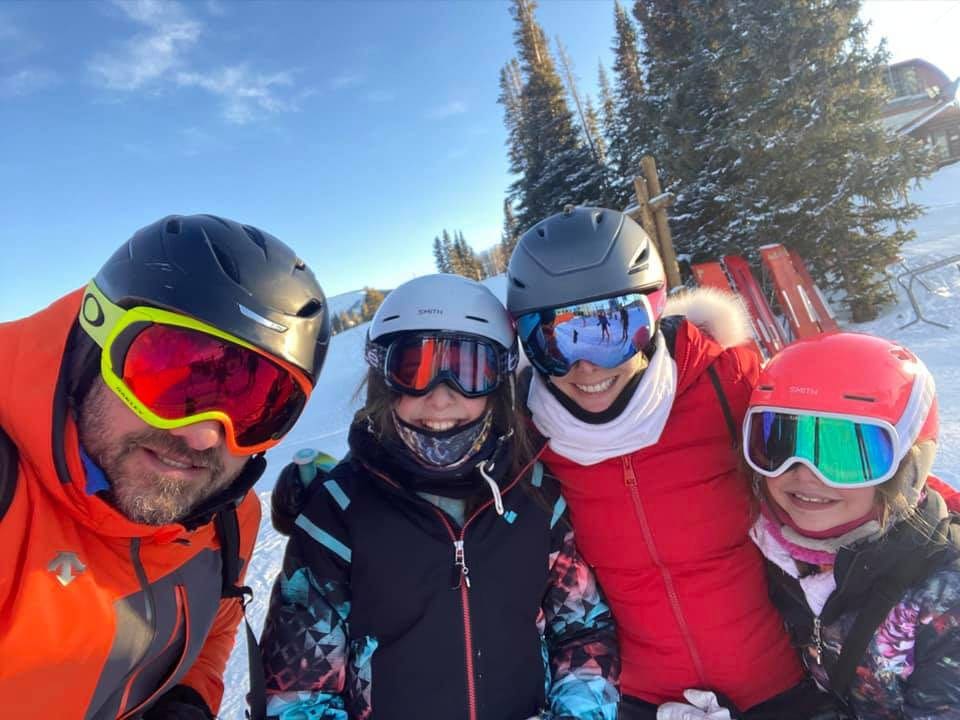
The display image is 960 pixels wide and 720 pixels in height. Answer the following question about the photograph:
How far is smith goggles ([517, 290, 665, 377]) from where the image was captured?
2389 millimetres

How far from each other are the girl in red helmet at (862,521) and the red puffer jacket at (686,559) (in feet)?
0.62

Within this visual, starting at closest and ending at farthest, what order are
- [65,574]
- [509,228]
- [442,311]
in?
[65,574]
[442,311]
[509,228]

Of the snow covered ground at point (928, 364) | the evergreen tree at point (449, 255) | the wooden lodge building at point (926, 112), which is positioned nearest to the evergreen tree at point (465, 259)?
the evergreen tree at point (449, 255)

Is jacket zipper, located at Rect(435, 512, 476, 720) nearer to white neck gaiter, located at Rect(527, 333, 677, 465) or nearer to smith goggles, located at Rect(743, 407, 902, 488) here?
white neck gaiter, located at Rect(527, 333, 677, 465)

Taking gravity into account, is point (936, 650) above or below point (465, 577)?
below

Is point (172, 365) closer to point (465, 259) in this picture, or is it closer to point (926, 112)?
point (926, 112)

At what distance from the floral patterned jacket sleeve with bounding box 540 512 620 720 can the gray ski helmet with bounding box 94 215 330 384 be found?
4.63 feet

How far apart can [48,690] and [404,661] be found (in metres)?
1.12

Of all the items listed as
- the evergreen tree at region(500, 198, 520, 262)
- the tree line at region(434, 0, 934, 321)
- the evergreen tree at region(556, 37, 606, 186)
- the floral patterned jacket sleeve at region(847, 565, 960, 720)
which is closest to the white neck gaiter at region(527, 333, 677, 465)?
the floral patterned jacket sleeve at region(847, 565, 960, 720)

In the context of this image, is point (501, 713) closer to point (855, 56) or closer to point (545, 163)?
point (855, 56)

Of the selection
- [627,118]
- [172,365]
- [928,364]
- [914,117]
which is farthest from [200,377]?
[914,117]

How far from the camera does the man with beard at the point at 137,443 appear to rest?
1.57 m

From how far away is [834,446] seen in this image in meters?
1.93

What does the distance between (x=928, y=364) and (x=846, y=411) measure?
27.3 feet
